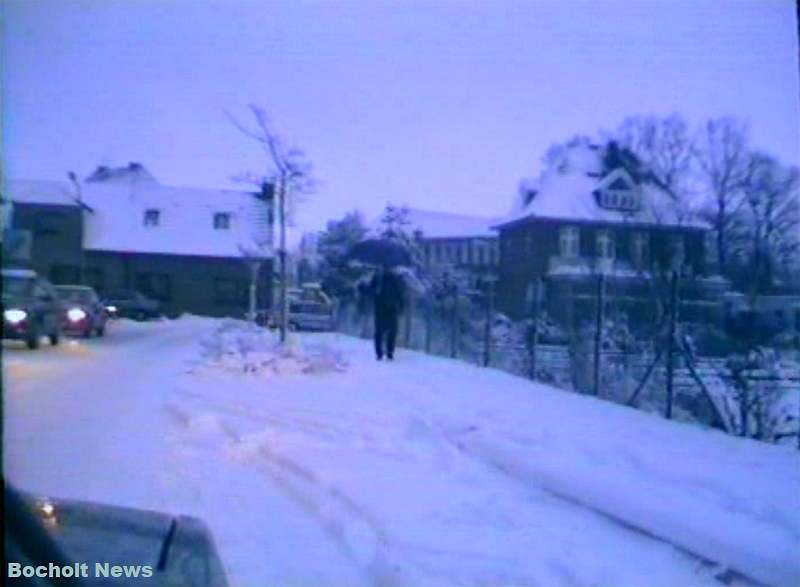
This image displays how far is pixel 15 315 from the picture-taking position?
7.81ft

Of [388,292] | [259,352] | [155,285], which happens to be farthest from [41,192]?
[388,292]

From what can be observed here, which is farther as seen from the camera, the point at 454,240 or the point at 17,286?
the point at 454,240

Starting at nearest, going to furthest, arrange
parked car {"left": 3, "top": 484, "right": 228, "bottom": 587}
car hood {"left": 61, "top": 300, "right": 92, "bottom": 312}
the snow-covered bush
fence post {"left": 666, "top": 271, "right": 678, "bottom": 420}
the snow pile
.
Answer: parked car {"left": 3, "top": 484, "right": 228, "bottom": 587}, car hood {"left": 61, "top": 300, "right": 92, "bottom": 312}, the snow pile, the snow-covered bush, fence post {"left": 666, "top": 271, "right": 678, "bottom": 420}

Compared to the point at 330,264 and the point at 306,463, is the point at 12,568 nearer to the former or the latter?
the point at 306,463

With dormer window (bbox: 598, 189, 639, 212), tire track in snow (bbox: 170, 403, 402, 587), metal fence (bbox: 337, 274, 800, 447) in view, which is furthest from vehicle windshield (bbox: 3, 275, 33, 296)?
metal fence (bbox: 337, 274, 800, 447)

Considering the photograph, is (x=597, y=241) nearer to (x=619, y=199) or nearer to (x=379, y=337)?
(x=619, y=199)

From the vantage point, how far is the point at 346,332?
15.5ft

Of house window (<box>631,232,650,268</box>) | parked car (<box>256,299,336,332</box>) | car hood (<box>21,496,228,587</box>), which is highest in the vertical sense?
house window (<box>631,232,650,268</box>)

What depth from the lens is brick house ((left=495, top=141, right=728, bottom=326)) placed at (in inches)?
149

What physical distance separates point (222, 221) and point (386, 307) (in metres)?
1.88

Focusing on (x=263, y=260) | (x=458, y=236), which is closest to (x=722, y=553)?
(x=458, y=236)

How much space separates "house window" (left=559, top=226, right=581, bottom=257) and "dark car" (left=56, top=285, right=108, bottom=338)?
6.18 feet

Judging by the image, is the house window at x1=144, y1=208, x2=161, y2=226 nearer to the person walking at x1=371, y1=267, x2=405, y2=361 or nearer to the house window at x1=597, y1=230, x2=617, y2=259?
the person walking at x1=371, y1=267, x2=405, y2=361

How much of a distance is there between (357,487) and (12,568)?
1.82 meters
